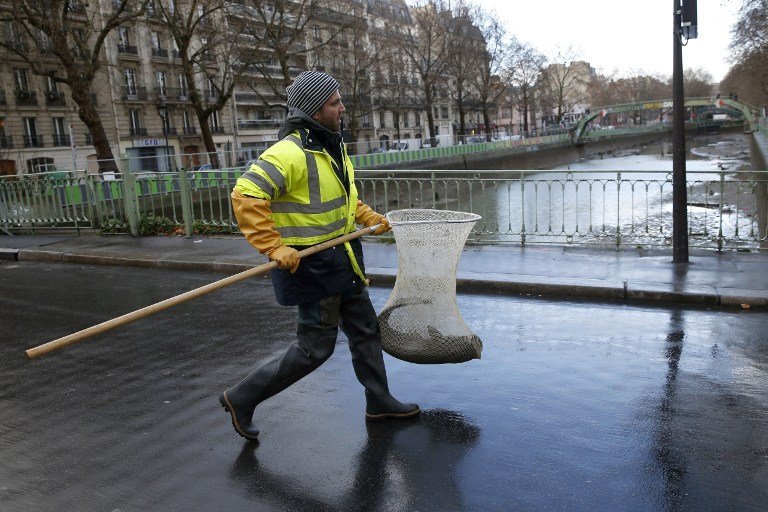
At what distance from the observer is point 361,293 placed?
146 inches

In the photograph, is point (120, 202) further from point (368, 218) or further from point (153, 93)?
point (153, 93)

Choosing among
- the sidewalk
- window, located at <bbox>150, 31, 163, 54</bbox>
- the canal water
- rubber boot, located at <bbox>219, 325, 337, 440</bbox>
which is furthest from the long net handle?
window, located at <bbox>150, 31, 163, 54</bbox>

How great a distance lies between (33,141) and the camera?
42.5 m

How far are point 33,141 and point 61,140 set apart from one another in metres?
1.88

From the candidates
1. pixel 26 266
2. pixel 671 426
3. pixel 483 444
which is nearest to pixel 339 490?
pixel 483 444

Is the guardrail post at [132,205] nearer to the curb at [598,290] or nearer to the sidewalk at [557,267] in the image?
the sidewalk at [557,267]

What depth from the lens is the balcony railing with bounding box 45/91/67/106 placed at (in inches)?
1698

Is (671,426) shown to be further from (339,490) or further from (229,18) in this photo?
(229,18)

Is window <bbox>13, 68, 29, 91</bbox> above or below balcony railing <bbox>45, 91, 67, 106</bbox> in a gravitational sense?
above

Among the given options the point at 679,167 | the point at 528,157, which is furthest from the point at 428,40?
the point at 679,167

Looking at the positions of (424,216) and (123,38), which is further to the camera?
(123,38)

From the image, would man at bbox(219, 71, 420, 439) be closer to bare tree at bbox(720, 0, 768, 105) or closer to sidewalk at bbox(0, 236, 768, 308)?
sidewalk at bbox(0, 236, 768, 308)

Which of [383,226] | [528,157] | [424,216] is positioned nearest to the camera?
[383,226]

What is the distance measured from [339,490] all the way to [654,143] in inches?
3863
